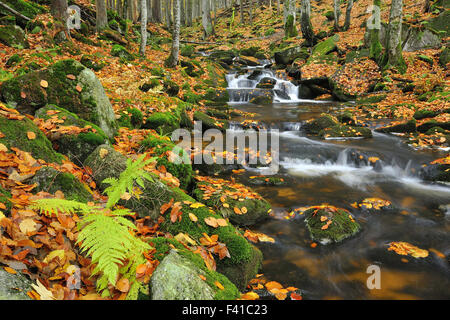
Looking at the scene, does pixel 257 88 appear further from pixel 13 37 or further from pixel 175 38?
pixel 13 37

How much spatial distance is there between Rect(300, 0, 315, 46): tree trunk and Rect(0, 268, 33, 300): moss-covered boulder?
2217 cm

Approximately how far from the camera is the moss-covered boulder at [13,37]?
887cm

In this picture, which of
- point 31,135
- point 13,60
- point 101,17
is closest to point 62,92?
point 31,135

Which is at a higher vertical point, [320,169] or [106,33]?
[106,33]

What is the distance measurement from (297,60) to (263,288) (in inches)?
718

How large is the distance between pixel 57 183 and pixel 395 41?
16025mm

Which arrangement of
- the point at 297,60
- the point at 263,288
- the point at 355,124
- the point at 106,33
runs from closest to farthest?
the point at 263,288 < the point at 355,124 < the point at 106,33 < the point at 297,60

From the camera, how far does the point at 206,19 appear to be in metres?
29.1

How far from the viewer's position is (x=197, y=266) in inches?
93.6

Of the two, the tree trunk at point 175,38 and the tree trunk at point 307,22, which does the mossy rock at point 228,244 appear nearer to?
the tree trunk at point 175,38

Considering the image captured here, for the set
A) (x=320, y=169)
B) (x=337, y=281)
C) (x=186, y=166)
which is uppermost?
(x=186, y=166)

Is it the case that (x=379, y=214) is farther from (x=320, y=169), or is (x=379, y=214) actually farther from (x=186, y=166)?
(x=186, y=166)

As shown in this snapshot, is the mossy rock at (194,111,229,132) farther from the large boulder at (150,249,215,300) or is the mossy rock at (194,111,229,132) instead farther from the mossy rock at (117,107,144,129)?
the large boulder at (150,249,215,300)

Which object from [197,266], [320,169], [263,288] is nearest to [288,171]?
[320,169]
